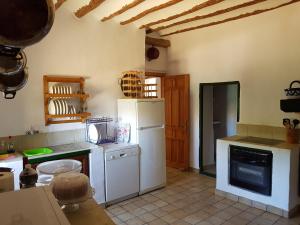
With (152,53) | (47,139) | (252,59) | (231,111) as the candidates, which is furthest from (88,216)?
(231,111)

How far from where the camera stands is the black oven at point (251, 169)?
313 centimetres

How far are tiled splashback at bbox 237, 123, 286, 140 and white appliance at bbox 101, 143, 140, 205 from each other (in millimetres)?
1723

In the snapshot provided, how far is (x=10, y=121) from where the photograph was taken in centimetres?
A: 306

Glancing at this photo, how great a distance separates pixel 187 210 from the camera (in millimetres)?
3285

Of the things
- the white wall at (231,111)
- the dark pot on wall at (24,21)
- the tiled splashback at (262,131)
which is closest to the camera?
the dark pot on wall at (24,21)

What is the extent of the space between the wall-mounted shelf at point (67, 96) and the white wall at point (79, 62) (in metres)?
0.08

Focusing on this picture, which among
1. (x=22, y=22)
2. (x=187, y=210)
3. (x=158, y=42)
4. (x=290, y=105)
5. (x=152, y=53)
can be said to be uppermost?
(x=158, y=42)

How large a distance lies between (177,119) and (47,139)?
249 centimetres

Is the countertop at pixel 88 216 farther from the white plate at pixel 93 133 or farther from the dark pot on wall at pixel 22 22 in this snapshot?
the white plate at pixel 93 133

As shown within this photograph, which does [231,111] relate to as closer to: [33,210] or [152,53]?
[152,53]

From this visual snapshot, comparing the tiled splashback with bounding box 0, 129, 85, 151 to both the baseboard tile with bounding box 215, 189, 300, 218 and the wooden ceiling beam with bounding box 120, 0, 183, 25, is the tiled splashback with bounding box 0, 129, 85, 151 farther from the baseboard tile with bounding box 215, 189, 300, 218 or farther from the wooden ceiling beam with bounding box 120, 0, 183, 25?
the baseboard tile with bounding box 215, 189, 300, 218

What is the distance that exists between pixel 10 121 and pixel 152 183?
7.24 feet

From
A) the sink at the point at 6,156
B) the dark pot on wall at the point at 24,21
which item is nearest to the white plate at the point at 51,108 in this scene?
the sink at the point at 6,156

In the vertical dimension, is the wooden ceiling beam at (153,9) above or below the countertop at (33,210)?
above
